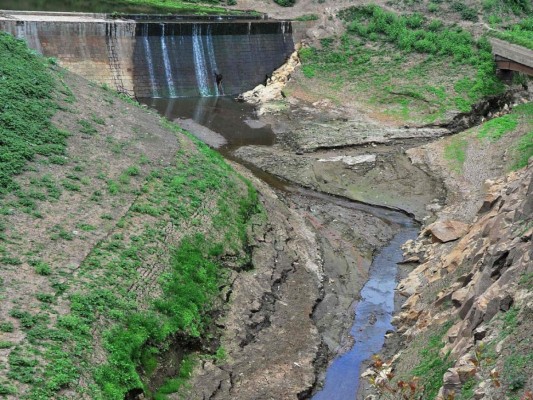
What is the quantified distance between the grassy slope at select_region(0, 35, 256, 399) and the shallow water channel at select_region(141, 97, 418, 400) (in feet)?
16.9

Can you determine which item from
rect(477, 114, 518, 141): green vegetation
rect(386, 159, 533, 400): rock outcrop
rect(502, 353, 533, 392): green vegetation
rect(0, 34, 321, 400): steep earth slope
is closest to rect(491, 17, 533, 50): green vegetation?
rect(477, 114, 518, 141): green vegetation

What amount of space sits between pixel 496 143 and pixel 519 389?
31.5 m

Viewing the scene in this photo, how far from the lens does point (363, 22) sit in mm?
64938

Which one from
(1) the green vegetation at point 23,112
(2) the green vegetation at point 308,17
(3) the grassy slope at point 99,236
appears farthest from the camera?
(2) the green vegetation at point 308,17

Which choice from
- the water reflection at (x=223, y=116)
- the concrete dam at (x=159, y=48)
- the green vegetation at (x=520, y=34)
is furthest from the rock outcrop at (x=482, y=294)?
the concrete dam at (x=159, y=48)

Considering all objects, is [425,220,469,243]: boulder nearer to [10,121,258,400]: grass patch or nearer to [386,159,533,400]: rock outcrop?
[386,159,533,400]: rock outcrop

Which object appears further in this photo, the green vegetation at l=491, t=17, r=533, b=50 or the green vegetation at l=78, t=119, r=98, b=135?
the green vegetation at l=491, t=17, r=533, b=50

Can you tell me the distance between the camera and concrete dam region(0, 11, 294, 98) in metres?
52.5

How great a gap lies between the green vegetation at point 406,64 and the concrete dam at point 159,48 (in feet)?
14.0

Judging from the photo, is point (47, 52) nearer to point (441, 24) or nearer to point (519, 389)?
point (441, 24)

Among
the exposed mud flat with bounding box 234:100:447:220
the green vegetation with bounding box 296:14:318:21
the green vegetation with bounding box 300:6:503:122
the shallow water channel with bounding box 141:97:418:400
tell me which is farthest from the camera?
the green vegetation with bounding box 296:14:318:21

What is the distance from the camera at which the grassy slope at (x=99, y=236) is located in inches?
883

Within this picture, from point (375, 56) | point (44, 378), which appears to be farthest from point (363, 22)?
point (44, 378)

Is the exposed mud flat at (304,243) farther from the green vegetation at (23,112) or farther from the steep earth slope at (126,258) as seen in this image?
the green vegetation at (23,112)
